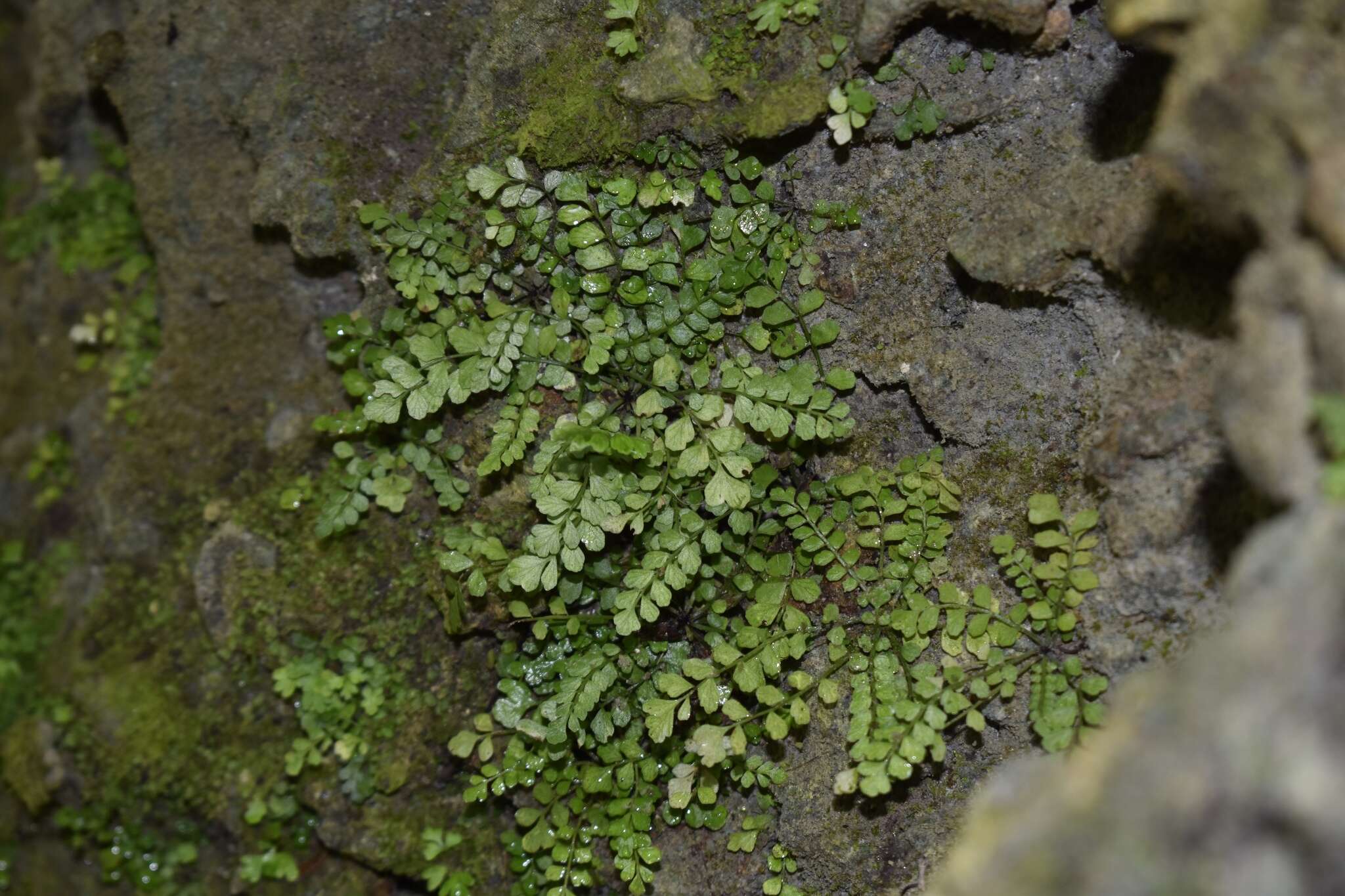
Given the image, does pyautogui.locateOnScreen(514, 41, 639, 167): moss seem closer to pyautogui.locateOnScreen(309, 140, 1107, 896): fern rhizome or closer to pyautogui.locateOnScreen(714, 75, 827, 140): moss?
pyautogui.locateOnScreen(309, 140, 1107, 896): fern rhizome

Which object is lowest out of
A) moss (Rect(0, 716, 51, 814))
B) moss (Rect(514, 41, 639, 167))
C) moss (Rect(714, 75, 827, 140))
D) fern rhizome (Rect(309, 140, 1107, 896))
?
moss (Rect(0, 716, 51, 814))

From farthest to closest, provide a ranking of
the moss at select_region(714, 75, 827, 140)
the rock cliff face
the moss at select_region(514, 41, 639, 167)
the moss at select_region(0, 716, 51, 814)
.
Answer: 1. the moss at select_region(0, 716, 51, 814)
2. the moss at select_region(514, 41, 639, 167)
3. the moss at select_region(714, 75, 827, 140)
4. the rock cliff face

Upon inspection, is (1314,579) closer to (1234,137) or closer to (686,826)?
(1234,137)

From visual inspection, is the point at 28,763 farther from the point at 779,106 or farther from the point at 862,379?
the point at 779,106

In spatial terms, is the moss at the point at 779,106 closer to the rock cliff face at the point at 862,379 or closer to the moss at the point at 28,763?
the rock cliff face at the point at 862,379

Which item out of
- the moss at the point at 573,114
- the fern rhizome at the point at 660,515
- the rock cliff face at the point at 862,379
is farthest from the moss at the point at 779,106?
the moss at the point at 573,114

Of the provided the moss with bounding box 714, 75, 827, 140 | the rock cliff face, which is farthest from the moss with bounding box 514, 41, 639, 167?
the moss with bounding box 714, 75, 827, 140
